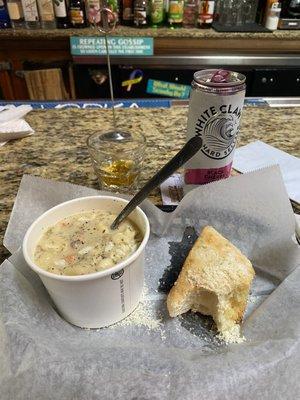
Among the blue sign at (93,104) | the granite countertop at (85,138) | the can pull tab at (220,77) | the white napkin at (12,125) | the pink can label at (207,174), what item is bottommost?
the blue sign at (93,104)

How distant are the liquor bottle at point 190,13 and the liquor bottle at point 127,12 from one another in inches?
11.1

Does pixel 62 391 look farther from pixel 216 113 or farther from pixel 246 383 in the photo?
pixel 216 113

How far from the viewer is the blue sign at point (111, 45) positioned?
170 centimetres

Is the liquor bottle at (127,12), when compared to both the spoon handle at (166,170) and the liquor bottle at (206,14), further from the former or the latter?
the spoon handle at (166,170)

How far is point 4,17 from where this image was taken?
176 centimetres

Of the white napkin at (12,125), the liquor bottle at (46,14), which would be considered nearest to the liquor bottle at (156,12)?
the liquor bottle at (46,14)

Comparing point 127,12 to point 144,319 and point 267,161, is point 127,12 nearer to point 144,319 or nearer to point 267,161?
point 267,161

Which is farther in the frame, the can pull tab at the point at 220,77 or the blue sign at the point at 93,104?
the blue sign at the point at 93,104

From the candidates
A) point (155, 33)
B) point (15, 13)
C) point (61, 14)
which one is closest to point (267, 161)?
point (155, 33)

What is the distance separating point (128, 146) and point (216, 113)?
24 cm

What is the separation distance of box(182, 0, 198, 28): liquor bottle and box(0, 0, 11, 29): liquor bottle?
922 millimetres

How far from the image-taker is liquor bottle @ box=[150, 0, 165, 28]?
1729 mm

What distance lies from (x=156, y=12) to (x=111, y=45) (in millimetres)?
295

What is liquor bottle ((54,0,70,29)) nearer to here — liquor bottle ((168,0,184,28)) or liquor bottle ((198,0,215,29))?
liquor bottle ((168,0,184,28))
